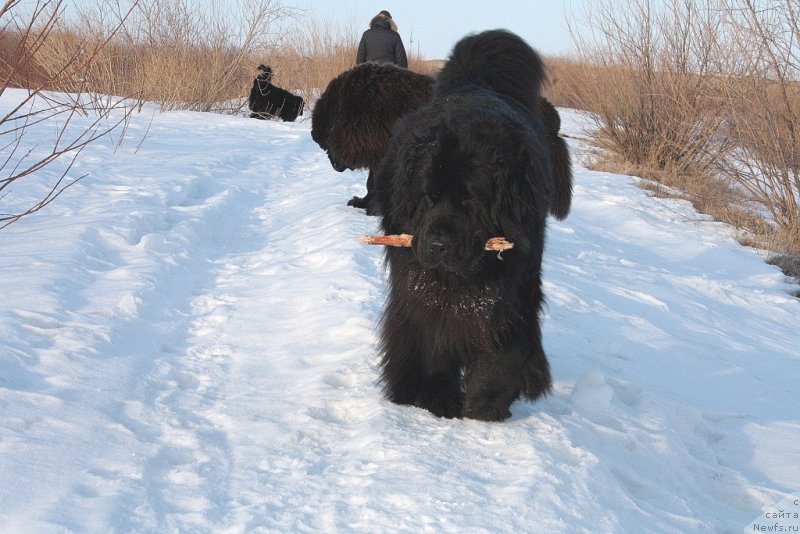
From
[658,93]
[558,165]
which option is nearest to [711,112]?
[658,93]

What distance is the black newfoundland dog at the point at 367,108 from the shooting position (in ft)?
20.1

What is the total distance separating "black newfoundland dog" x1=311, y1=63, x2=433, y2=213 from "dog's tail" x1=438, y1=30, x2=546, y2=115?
2.08 m

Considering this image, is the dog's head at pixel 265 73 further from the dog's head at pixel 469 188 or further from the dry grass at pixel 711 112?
the dog's head at pixel 469 188

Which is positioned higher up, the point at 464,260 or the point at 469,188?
the point at 469,188

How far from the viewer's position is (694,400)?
3826 millimetres

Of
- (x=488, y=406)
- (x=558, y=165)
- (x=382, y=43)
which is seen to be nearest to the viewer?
(x=488, y=406)

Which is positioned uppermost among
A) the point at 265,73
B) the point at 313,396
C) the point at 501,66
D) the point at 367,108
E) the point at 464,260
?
the point at 265,73

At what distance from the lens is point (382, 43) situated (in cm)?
925

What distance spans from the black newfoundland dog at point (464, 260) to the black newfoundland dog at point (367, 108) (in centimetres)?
301

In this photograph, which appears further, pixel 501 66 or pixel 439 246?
pixel 501 66

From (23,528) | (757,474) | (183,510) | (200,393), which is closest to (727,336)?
(757,474)

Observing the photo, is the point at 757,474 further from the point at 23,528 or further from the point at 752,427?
the point at 23,528

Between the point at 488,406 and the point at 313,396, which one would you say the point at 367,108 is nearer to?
the point at 313,396

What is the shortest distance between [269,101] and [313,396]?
13367mm
